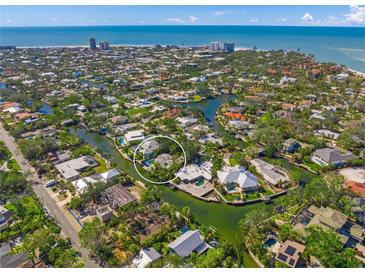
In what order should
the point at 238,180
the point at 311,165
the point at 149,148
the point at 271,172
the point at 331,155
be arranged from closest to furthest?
1. the point at 238,180
2. the point at 271,172
3. the point at 331,155
4. the point at 311,165
5. the point at 149,148

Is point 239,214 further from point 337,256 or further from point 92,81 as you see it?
point 92,81

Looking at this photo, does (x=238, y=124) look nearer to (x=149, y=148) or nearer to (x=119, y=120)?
(x=149, y=148)

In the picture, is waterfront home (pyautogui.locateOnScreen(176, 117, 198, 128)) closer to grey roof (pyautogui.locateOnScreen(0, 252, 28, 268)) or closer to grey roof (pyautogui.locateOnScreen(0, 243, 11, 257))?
grey roof (pyautogui.locateOnScreen(0, 243, 11, 257))

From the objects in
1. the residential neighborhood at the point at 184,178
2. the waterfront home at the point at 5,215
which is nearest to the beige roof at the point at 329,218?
the residential neighborhood at the point at 184,178

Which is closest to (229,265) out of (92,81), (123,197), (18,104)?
(123,197)

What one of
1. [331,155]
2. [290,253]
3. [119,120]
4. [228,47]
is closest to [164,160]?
[119,120]

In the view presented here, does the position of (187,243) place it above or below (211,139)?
below

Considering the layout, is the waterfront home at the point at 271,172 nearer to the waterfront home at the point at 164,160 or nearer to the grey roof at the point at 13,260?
the waterfront home at the point at 164,160
